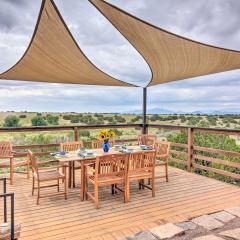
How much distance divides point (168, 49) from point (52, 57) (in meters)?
2.04

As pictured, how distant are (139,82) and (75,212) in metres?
4.14

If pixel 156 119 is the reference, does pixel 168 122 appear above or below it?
below

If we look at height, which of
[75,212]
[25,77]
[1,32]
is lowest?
[75,212]

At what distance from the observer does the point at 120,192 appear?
4793 mm

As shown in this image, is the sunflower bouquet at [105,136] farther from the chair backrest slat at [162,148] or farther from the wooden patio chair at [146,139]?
the wooden patio chair at [146,139]

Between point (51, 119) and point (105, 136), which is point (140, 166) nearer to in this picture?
point (105, 136)

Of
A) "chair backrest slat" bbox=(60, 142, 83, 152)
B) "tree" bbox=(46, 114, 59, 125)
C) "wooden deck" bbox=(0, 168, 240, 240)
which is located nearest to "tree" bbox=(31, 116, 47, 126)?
"tree" bbox=(46, 114, 59, 125)

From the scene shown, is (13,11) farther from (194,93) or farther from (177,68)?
(194,93)

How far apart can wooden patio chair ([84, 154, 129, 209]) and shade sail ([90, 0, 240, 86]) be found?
1.83m

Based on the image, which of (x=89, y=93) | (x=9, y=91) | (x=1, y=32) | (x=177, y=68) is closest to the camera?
(x=177, y=68)

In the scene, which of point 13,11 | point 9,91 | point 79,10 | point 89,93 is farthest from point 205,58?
point 9,91

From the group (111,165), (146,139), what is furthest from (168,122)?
(111,165)

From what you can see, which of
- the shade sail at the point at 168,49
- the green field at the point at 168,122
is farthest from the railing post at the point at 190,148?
the green field at the point at 168,122

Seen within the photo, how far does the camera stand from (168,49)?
4.21 meters
